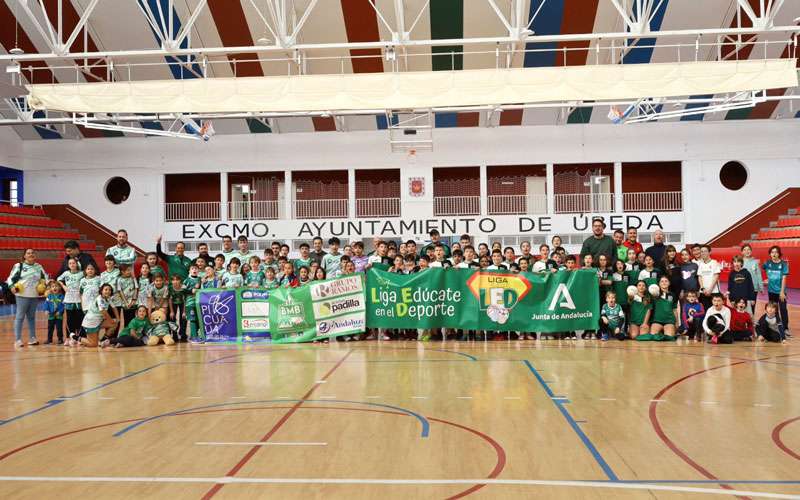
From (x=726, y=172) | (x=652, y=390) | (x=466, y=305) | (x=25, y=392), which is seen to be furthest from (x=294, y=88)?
(x=726, y=172)

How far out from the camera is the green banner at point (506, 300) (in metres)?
9.89

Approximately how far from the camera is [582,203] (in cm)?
2519

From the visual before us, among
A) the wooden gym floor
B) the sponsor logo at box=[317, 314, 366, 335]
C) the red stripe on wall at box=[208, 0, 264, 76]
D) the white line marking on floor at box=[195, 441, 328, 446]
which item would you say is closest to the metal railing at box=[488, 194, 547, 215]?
the red stripe on wall at box=[208, 0, 264, 76]

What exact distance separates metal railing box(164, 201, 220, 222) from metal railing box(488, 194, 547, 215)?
11155mm

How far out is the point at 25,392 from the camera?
6.15m

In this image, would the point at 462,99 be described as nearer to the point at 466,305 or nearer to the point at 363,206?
the point at 466,305

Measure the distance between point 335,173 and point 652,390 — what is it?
72.7 feet

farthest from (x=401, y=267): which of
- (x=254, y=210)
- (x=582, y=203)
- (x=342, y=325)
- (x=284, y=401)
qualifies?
(x=254, y=210)

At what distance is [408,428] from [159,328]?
701 centimetres

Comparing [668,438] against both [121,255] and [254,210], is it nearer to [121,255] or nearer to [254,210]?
[121,255]

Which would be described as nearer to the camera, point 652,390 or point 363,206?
point 652,390

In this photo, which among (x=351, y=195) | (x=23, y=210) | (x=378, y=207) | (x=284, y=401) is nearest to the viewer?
(x=284, y=401)

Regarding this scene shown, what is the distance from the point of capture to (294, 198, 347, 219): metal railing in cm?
2566

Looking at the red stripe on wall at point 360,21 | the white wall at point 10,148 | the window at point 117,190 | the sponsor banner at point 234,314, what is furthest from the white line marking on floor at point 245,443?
the white wall at point 10,148
